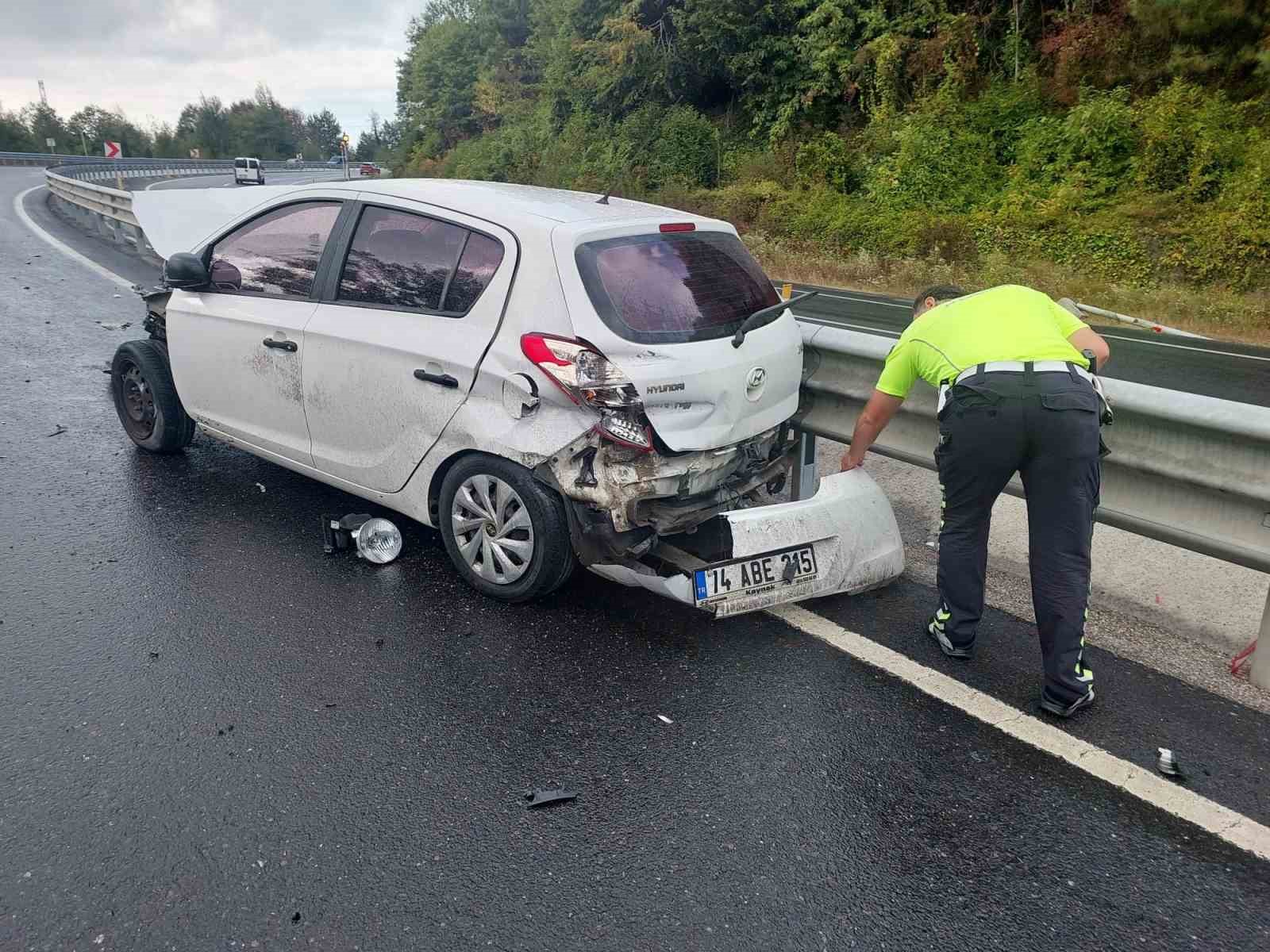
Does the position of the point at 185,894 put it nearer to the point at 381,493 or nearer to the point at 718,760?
the point at 718,760

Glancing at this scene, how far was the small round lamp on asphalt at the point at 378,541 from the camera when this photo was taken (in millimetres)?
4492

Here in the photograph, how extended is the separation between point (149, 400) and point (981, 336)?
4833 mm

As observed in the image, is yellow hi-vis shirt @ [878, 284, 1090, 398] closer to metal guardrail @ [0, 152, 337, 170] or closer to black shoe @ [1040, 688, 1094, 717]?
black shoe @ [1040, 688, 1094, 717]

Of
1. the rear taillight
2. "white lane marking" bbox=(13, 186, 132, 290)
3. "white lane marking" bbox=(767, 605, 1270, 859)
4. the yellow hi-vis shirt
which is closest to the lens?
"white lane marking" bbox=(767, 605, 1270, 859)

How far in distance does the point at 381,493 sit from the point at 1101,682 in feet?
10.5

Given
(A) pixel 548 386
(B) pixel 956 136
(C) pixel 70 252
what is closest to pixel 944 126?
(B) pixel 956 136

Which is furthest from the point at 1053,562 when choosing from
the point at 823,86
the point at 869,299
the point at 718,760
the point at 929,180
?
the point at 823,86

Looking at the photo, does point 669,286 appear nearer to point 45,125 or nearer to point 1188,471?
point 1188,471

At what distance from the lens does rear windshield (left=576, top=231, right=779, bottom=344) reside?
3.74 meters

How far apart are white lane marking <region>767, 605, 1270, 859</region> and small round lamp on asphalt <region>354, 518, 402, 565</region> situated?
1.85 meters

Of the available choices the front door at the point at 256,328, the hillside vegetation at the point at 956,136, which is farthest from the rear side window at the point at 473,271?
the hillside vegetation at the point at 956,136

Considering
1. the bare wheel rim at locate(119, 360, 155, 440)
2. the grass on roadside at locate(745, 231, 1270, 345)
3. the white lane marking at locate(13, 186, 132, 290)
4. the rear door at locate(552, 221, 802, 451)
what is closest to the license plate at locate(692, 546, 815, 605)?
the rear door at locate(552, 221, 802, 451)

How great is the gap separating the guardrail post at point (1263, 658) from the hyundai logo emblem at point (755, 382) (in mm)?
2066

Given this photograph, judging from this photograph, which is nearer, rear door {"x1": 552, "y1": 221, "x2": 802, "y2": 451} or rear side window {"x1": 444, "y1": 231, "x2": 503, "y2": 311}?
rear door {"x1": 552, "y1": 221, "x2": 802, "y2": 451}
